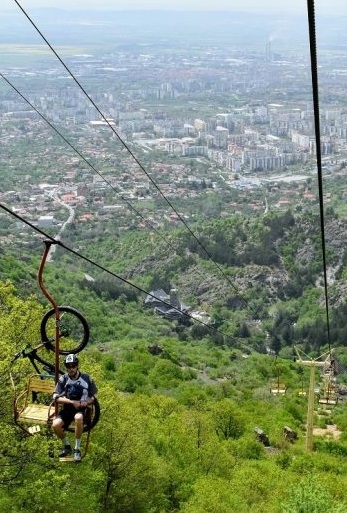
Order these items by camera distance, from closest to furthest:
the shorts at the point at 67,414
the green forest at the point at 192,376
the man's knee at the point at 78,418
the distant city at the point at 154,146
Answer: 1. the man's knee at the point at 78,418
2. the shorts at the point at 67,414
3. the green forest at the point at 192,376
4. the distant city at the point at 154,146

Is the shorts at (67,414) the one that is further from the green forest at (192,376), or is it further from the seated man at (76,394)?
the green forest at (192,376)

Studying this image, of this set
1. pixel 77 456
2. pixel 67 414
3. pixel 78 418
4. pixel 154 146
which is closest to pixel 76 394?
pixel 78 418

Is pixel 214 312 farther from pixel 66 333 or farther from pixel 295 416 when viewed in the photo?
pixel 66 333

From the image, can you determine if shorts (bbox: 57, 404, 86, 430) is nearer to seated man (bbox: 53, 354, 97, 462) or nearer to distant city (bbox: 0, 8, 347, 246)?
seated man (bbox: 53, 354, 97, 462)

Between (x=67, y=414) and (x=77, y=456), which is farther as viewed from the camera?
(x=67, y=414)

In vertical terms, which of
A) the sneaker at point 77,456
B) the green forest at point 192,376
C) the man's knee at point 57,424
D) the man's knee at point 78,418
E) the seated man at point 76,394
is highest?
the seated man at point 76,394

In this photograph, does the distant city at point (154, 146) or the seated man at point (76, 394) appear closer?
the seated man at point (76, 394)

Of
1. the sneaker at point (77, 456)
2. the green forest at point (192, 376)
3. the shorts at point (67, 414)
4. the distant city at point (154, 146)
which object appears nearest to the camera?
the sneaker at point (77, 456)

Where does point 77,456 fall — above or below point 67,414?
below

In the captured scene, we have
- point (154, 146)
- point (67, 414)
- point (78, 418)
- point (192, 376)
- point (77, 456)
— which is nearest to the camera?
point (78, 418)

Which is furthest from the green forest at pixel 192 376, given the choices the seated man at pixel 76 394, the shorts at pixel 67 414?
the seated man at pixel 76 394

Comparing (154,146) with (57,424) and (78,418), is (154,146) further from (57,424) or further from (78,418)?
(78,418)
